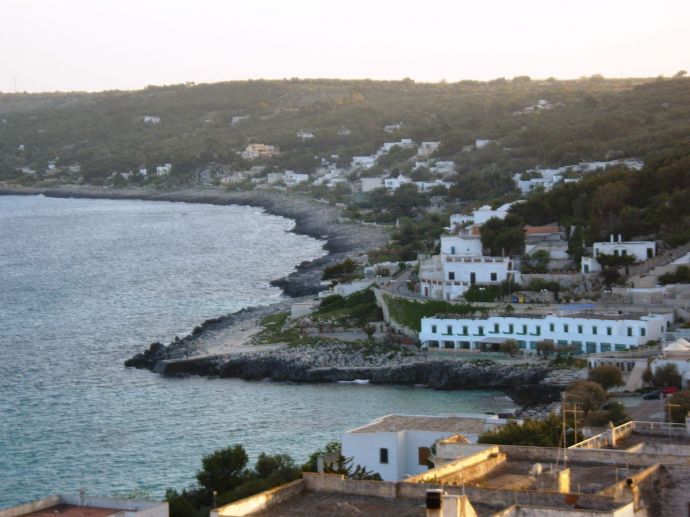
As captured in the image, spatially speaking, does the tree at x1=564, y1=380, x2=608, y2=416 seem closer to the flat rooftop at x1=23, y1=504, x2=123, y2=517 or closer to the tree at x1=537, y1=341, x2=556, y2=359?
the tree at x1=537, y1=341, x2=556, y2=359

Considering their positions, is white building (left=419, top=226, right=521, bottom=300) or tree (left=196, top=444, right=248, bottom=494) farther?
white building (left=419, top=226, right=521, bottom=300)

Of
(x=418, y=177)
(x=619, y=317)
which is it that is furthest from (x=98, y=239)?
(x=619, y=317)

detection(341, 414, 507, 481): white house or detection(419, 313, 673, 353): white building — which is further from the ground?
detection(419, 313, 673, 353): white building

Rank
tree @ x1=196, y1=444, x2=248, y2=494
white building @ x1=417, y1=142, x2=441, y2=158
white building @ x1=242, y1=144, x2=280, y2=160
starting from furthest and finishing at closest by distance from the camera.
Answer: white building @ x1=242, y1=144, x2=280, y2=160 → white building @ x1=417, y1=142, x2=441, y2=158 → tree @ x1=196, y1=444, x2=248, y2=494

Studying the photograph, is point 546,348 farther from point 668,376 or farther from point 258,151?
point 258,151

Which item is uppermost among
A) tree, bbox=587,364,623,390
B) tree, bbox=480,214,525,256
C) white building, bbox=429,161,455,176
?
white building, bbox=429,161,455,176

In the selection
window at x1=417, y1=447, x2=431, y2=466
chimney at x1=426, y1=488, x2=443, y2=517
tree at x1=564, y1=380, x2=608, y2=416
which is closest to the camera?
chimney at x1=426, y1=488, x2=443, y2=517

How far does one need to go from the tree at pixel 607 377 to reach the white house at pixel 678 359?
26.7 inches

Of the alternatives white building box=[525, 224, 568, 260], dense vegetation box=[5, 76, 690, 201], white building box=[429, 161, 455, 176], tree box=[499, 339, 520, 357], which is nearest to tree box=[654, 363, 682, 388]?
tree box=[499, 339, 520, 357]

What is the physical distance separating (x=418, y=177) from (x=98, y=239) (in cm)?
1703

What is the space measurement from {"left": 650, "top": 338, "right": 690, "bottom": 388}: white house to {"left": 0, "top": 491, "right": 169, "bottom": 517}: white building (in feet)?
51.9

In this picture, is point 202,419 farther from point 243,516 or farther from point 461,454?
point 243,516

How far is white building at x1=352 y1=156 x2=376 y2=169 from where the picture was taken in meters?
90.9

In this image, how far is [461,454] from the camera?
→ 468 inches
